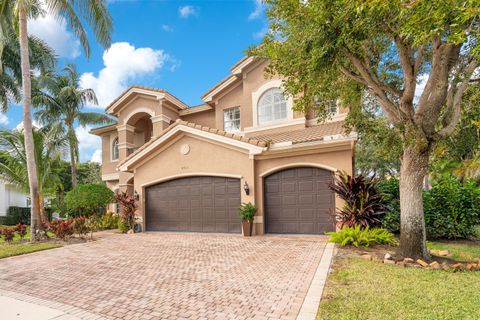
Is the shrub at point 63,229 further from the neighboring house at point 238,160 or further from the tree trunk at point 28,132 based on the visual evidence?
the neighboring house at point 238,160

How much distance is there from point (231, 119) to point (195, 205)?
5.78m

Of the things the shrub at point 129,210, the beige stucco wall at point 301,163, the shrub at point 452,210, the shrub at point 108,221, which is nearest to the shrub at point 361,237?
the shrub at point 452,210

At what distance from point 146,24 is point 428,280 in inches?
662

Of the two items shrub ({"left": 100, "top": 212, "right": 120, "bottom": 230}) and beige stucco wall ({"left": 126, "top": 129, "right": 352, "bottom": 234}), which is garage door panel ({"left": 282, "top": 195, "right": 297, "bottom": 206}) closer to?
beige stucco wall ({"left": 126, "top": 129, "right": 352, "bottom": 234})

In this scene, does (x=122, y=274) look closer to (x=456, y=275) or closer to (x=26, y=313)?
(x=26, y=313)

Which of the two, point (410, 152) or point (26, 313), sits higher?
point (410, 152)

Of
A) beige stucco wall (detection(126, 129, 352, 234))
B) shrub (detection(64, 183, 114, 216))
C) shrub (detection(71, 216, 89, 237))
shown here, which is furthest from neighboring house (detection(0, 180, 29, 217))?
beige stucco wall (detection(126, 129, 352, 234))

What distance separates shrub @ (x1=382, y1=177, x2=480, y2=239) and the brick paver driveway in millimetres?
4384

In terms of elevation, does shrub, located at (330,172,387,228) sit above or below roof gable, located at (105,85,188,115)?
below

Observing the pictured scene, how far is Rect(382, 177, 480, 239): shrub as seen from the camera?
9773 mm

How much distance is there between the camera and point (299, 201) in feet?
38.7

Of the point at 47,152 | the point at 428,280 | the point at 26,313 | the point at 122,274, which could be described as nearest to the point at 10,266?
the point at 122,274

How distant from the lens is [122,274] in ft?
21.8

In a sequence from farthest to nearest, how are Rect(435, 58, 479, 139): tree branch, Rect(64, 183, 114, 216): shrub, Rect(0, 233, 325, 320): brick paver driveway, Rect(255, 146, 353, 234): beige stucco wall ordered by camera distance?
Rect(64, 183, 114, 216): shrub
Rect(255, 146, 353, 234): beige stucco wall
Rect(435, 58, 479, 139): tree branch
Rect(0, 233, 325, 320): brick paver driveway
